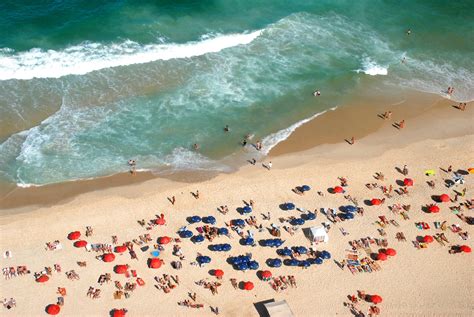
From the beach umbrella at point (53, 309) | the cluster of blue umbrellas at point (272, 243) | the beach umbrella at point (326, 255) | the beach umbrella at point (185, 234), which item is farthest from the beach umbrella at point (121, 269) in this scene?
the beach umbrella at point (326, 255)

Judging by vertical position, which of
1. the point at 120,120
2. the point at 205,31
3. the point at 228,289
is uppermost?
the point at 205,31

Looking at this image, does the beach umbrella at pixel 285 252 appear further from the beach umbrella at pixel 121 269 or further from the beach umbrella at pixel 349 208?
the beach umbrella at pixel 121 269

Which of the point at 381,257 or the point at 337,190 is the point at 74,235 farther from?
the point at 381,257

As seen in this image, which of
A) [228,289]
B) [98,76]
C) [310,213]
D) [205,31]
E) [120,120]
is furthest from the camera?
[205,31]

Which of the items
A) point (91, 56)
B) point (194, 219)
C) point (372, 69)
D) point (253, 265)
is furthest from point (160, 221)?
point (372, 69)

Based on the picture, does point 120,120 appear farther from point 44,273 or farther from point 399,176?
point 399,176

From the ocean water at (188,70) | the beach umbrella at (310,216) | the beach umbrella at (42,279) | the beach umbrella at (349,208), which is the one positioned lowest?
the beach umbrella at (42,279)

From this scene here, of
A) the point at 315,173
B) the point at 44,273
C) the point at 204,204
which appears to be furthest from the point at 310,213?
the point at 44,273
